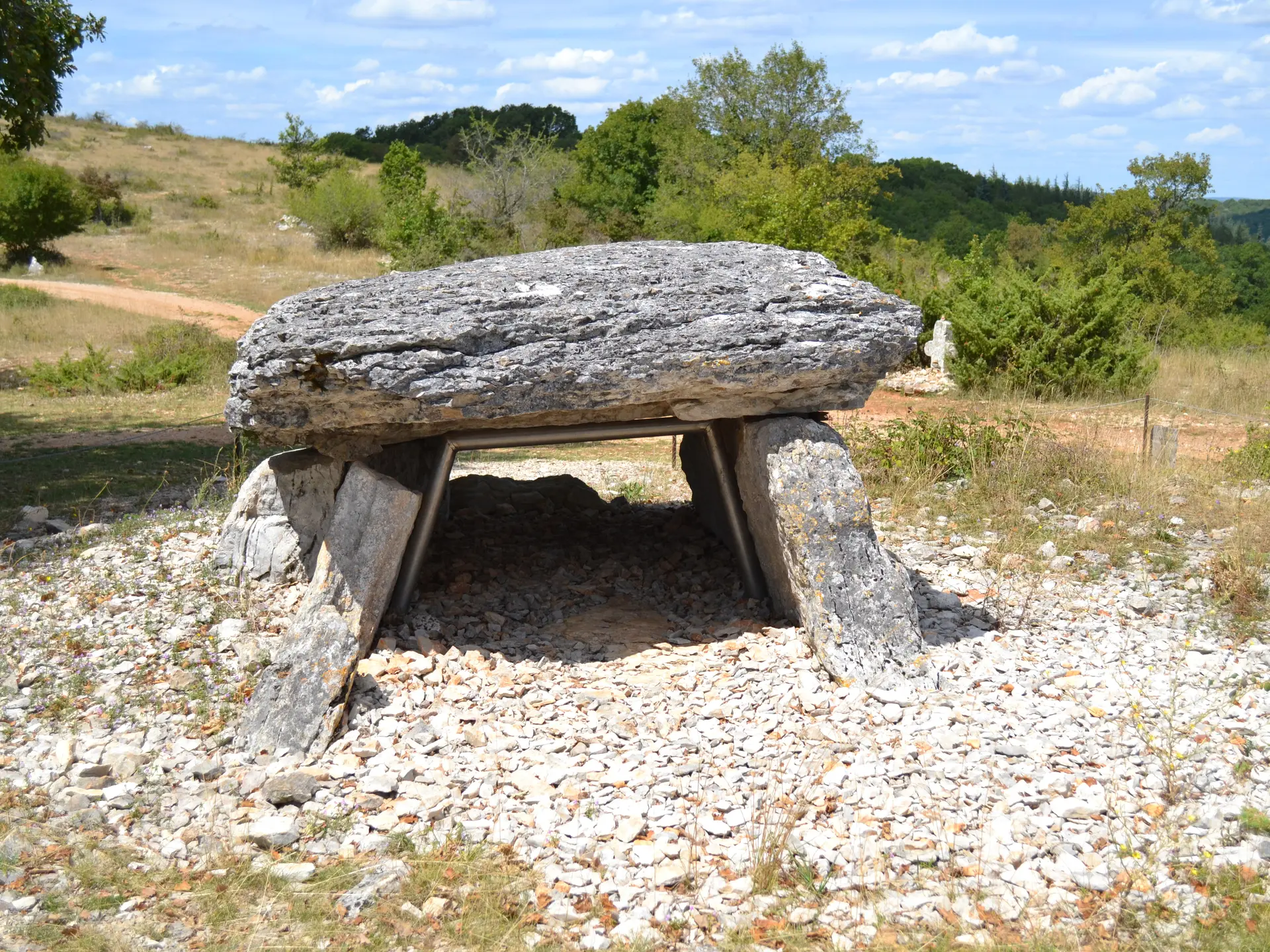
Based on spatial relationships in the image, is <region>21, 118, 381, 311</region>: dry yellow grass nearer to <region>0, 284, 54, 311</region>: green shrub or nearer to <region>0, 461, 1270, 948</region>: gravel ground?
<region>0, 284, 54, 311</region>: green shrub

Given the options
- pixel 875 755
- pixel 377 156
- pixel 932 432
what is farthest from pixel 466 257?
pixel 377 156

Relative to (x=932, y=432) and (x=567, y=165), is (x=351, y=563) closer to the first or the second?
(x=932, y=432)

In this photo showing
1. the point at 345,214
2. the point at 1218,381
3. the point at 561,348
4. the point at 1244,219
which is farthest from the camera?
the point at 1244,219

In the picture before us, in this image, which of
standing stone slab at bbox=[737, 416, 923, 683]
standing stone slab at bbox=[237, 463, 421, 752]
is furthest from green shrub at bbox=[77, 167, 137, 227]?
standing stone slab at bbox=[737, 416, 923, 683]

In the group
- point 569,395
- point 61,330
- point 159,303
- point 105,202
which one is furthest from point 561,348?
point 105,202

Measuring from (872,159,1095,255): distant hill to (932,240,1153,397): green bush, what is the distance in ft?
71.7

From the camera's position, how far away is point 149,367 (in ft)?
58.6

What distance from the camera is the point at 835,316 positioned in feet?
20.3

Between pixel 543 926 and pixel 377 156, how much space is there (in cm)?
6253

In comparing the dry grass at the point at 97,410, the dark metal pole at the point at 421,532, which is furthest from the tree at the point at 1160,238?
the dark metal pole at the point at 421,532

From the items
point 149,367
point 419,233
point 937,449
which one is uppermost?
point 419,233

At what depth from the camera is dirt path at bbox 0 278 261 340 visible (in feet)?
76.4

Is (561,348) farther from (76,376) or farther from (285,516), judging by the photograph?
(76,376)

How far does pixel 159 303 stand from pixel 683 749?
2336 centimetres
